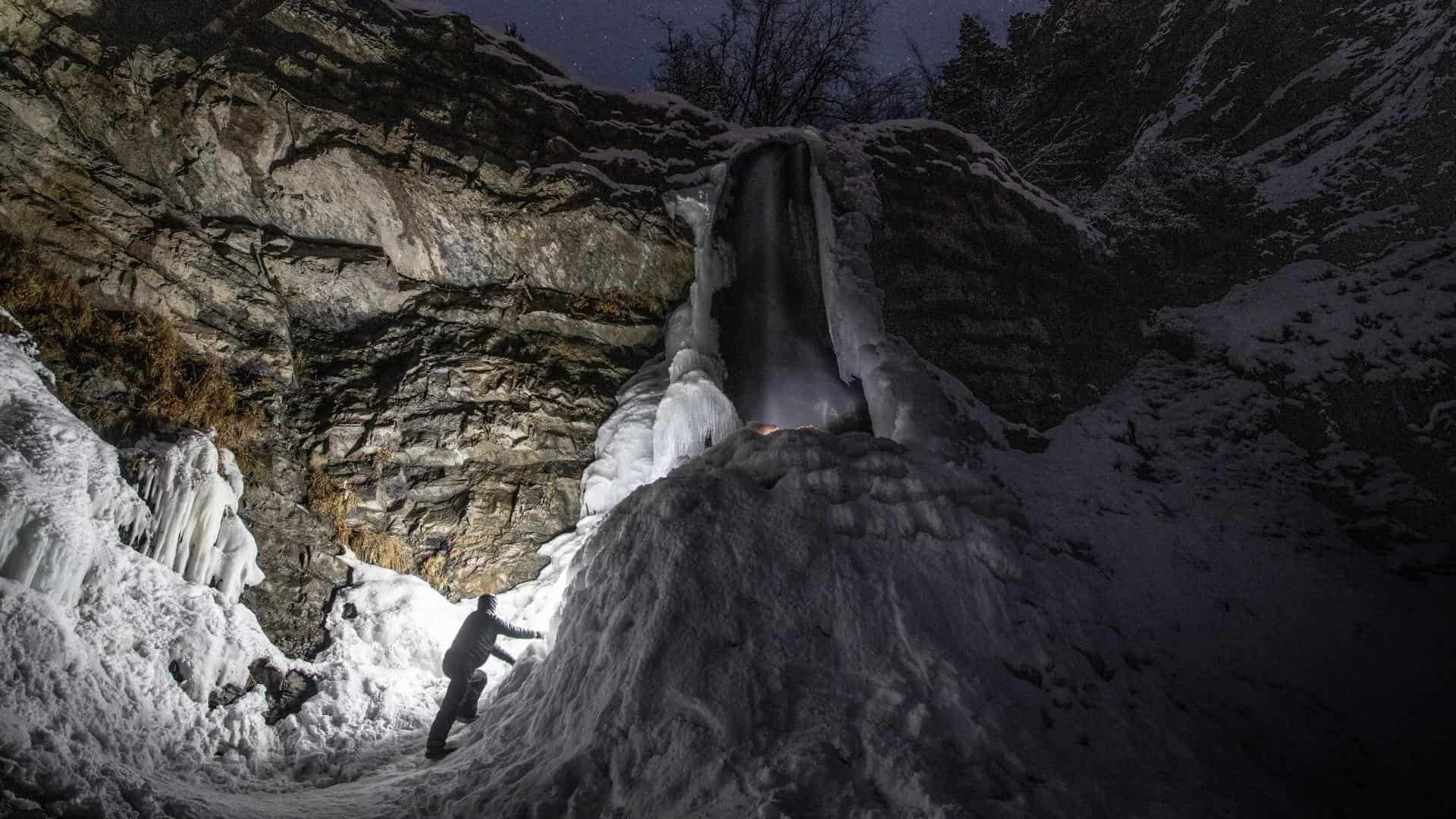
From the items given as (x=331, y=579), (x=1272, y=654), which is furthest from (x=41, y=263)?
(x=1272, y=654)

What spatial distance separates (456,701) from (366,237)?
5636 mm

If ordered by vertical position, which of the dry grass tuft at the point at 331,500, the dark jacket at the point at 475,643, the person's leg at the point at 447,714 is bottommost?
the person's leg at the point at 447,714

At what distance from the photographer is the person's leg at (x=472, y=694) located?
599 cm

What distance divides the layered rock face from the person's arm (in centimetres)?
156

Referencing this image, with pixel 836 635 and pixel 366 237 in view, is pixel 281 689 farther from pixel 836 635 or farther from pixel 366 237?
pixel 366 237

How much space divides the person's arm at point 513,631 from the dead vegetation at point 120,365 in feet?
10.7

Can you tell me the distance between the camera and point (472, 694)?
19.8 ft

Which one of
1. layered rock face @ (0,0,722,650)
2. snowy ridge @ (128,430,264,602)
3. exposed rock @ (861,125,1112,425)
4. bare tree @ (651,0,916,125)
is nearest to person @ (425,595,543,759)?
layered rock face @ (0,0,722,650)

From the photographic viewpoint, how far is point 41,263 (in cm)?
657

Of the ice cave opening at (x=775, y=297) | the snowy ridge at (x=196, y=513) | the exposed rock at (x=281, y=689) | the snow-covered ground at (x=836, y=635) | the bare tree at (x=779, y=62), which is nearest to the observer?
the snow-covered ground at (x=836, y=635)

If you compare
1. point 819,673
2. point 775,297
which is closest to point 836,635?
point 819,673

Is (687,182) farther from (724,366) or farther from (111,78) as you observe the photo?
(111,78)

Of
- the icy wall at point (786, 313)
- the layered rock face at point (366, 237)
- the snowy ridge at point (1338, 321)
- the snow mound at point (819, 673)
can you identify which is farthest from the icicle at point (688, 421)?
the snowy ridge at point (1338, 321)

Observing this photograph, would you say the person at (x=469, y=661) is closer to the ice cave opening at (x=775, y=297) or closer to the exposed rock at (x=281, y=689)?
the exposed rock at (x=281, y=689)
